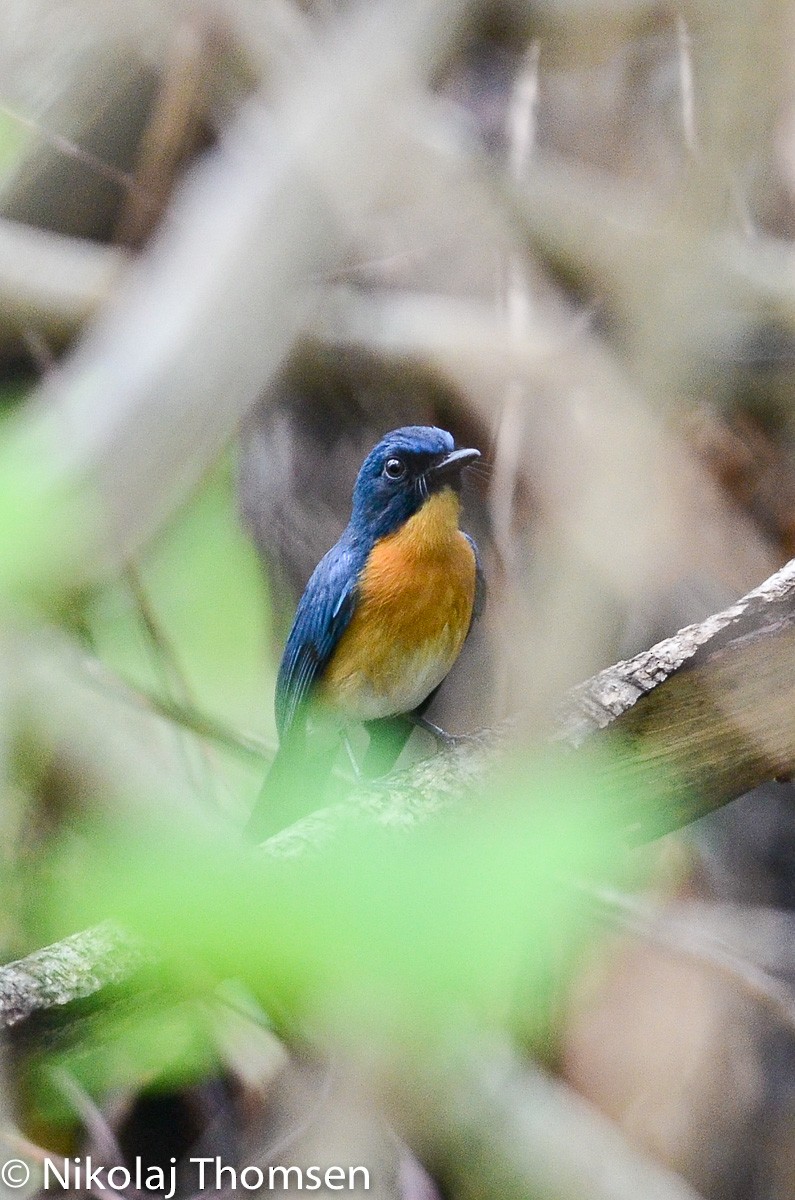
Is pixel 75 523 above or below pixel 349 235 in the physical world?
below

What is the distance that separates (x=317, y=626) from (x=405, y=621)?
0.18 metres

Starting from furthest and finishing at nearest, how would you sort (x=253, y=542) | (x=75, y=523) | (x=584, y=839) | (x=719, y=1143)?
(x=719, y=1143), (x=253, y=542), (x=75, y=523), (x=584, y=839)

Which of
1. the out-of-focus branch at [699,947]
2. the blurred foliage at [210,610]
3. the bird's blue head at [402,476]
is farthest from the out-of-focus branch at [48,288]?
the out-of-focus branch at [699,947]

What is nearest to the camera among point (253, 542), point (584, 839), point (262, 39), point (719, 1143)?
point (584, 839)

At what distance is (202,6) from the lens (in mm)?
3064

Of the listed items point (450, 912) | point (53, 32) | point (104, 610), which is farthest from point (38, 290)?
point (450, 912)

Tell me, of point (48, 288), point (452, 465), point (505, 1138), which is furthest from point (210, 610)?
point (48, 288)

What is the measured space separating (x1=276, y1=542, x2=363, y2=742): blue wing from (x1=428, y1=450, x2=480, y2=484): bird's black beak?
0.28m

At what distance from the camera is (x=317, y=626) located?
234cm

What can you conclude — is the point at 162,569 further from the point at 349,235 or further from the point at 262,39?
the point at 262,39

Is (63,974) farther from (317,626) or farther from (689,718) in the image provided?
(317,626)

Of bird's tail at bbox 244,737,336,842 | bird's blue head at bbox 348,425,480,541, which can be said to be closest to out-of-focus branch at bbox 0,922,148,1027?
bird's tail at bbox 244,737,336,842

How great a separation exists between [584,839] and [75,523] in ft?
3.82

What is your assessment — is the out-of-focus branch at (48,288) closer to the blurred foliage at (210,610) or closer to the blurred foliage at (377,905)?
the blurred foliage at (210,610)
